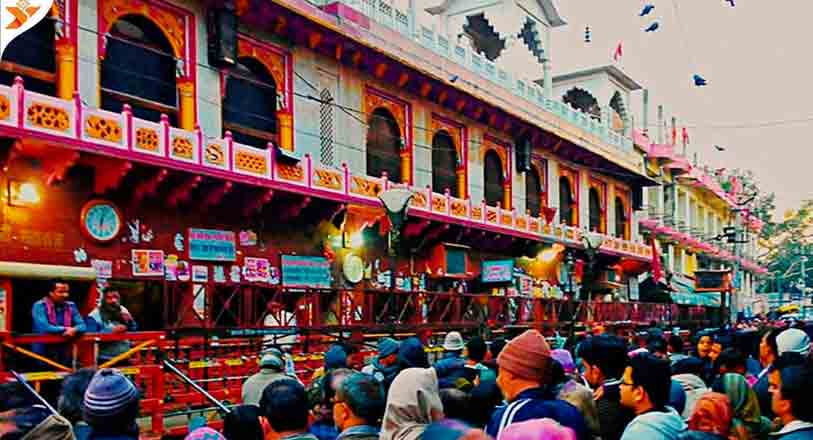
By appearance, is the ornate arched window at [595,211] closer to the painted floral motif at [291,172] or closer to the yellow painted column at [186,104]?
the painted floral motif at [291,172]

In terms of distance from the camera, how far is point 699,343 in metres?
9.35

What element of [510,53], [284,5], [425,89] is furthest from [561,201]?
[284,5]

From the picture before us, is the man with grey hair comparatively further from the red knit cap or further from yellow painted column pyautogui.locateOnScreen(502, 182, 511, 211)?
yellow painted column pyautogui.locateOnScreen(502, 182, 511, 211)

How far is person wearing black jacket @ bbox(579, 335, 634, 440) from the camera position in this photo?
4.87 m

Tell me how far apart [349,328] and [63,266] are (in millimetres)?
4500

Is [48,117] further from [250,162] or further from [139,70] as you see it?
[250,162]

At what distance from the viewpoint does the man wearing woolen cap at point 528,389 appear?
12.4 ft

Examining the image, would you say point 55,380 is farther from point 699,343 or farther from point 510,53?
point 510,53

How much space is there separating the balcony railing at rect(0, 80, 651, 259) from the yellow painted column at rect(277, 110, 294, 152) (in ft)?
2.45

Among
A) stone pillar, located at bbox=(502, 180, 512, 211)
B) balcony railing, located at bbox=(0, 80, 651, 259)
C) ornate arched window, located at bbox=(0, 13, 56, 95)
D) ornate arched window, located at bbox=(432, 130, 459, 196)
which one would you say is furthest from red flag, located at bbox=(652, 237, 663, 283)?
ornate arched window, located at bbox=(0, 13, 56, 95)

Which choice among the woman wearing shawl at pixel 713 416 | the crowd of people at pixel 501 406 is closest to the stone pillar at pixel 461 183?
the crowd of people at pixel 501 406

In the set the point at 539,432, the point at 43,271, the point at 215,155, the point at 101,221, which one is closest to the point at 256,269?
the point at 215,155

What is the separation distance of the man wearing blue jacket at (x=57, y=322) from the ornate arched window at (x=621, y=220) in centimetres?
2674

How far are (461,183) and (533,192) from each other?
4777 mm
